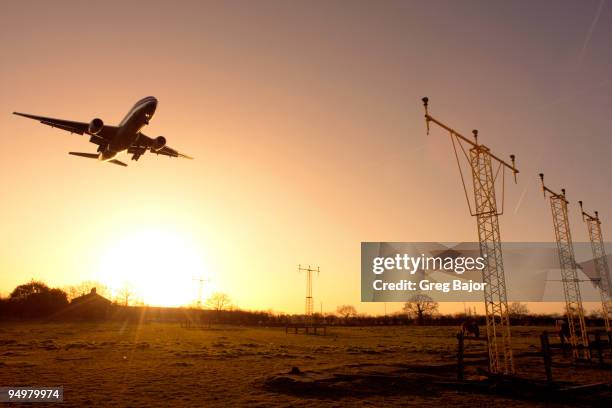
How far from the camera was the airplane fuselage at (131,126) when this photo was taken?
100.0 ft

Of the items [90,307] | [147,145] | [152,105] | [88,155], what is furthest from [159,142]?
[90,307]

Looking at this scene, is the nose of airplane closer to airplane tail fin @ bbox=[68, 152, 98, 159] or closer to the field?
airplane tail fin @ bbox=[68, 152, 98, 159]

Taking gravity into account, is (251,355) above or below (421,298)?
below

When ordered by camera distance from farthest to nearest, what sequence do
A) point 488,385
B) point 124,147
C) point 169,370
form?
point 124,147 < point 169,370 < point 488,385

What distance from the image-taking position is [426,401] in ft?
49.0

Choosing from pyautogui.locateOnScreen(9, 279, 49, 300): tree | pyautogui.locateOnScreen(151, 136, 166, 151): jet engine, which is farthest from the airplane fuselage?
pyautogui.locateOnScreen(9, 279, 49, 300): tree

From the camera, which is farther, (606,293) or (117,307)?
(117,307)

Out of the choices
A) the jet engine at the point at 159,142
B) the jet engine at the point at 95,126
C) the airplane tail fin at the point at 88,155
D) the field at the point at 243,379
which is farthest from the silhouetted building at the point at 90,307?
the jet engine at the point at 95,126

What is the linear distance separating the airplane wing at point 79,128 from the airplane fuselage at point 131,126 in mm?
504

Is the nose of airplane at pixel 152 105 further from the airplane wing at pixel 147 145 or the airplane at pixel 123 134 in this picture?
the airplane wing at pixel 147 145

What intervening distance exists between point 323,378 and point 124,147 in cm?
2513

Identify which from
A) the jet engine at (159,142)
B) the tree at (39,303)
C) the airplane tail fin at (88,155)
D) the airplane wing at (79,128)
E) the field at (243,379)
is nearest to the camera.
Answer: the field at (243,379)

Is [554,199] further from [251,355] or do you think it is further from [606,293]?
[251,355]

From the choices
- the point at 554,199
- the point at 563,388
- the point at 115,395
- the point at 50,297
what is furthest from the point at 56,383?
the point at 50,297
